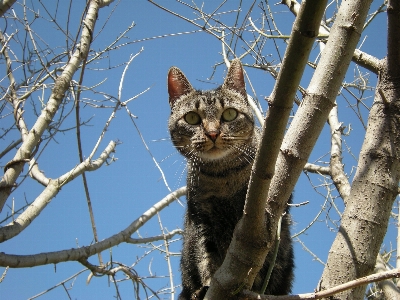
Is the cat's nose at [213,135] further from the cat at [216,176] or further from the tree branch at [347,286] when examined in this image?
the tree branch at [347,286]

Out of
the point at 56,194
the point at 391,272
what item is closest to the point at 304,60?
the point at 391,272

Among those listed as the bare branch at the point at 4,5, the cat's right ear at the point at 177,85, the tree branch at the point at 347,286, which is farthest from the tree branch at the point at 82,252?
the tree branch at the point at 347,286

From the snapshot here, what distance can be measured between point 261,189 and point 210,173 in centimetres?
158

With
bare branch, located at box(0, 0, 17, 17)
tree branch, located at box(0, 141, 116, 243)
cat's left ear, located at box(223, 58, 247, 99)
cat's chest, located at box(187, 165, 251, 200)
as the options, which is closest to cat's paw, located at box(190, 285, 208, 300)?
cat's chest, located at box(187, 165, 251, 200)

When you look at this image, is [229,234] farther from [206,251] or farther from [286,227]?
[286,227]

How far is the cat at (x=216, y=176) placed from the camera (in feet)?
8.93

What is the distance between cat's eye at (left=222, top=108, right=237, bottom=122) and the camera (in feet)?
10.3

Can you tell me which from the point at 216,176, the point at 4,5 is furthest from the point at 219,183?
the point at 4,5

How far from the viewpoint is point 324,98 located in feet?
5.05

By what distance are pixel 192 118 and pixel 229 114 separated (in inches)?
11.3

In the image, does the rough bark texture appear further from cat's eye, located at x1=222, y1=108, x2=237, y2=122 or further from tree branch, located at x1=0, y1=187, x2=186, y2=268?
tree branch, located at x1=0, y1=187, x2=186, y2=268

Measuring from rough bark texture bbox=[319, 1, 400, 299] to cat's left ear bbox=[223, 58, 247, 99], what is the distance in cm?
161

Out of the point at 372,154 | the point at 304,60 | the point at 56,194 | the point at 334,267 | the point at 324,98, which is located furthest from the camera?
the point at 56,194

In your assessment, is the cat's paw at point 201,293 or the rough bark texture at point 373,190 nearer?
the rough bark texture at point 373,190
